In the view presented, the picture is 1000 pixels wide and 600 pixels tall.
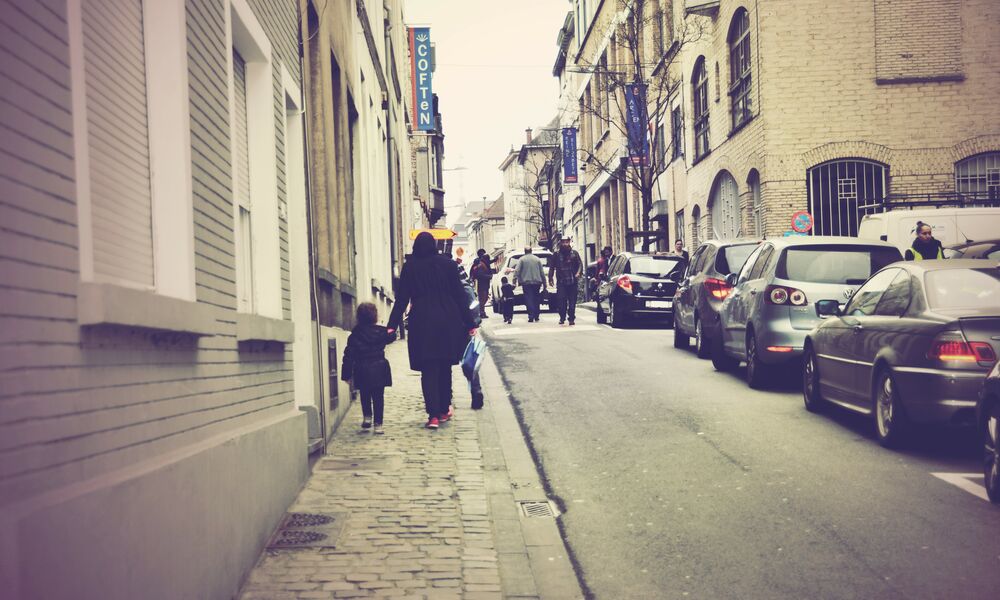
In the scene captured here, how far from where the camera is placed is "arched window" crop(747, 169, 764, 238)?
1021 inches

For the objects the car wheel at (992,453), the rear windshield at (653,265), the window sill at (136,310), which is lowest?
the car wheel at (992,453)

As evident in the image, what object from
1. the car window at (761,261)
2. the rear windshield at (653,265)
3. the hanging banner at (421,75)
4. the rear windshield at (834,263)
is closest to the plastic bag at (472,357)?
the rear windshield at (834,263)

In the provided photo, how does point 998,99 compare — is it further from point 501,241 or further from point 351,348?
point 501,241

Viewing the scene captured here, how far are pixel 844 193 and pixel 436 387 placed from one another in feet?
55.9

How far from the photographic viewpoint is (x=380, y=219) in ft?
64.5

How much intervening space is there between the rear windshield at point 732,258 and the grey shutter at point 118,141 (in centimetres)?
1178

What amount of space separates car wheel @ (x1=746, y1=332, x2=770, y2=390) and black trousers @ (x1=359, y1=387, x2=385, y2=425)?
180 inches

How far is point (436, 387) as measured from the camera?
9.95 metres

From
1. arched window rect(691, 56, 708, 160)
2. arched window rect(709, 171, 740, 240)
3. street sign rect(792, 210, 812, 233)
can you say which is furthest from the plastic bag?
arched window rect(691, 56, 708, 160)

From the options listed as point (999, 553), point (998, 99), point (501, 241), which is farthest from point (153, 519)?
point (501, 241)

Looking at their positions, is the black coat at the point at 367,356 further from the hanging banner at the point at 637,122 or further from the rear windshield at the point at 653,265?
the hanging banner at the point at 637,122

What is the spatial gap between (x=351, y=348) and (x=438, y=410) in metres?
1.01

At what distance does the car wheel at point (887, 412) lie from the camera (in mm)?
8281

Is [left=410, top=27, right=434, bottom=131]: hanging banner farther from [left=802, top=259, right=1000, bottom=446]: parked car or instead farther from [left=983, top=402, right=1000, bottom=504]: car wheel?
[left=983, top=402, right=1000, bottom=504]: car wheel
